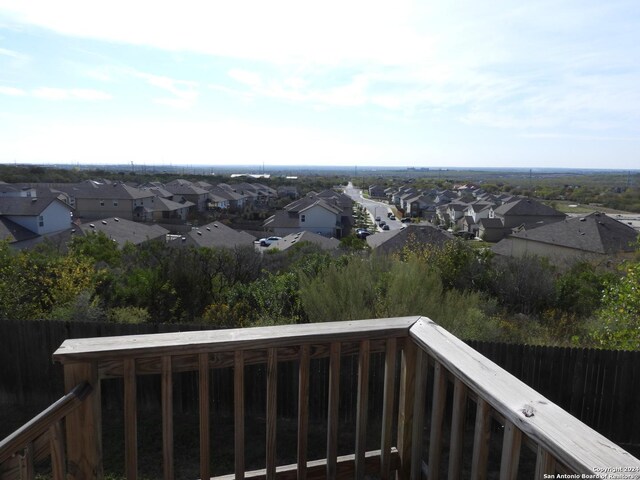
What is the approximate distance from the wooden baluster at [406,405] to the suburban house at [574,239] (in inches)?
1217

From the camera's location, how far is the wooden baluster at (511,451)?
1516 mm

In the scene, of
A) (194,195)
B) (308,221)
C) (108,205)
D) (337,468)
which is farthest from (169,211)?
(337,468)

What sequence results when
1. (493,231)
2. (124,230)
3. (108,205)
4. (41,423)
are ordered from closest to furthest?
(41,423)
(124,230)
(108,205)
(493,231)

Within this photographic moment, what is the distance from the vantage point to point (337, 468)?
7.95ft

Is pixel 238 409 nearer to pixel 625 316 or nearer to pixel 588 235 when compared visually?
pixel 625 316

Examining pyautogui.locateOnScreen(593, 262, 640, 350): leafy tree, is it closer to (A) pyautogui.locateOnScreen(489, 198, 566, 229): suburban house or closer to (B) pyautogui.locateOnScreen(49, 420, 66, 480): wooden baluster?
(B) pyautogui.locateOnScreen(49, 420, 66, 480): wooden baluster

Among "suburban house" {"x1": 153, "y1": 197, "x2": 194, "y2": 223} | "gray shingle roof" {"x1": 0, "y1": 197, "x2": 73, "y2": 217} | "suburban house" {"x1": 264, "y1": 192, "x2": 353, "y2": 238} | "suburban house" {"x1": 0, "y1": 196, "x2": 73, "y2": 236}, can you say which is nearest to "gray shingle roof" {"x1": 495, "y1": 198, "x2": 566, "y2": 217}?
"suburban house" {"x1": 264, "y1": 192, "x2": 353, "y2": 238}

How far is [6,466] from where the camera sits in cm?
175

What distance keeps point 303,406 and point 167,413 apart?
2.07ft

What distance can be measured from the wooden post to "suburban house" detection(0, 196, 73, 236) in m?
35.4

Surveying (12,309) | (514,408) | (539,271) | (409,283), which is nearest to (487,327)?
(409,283)

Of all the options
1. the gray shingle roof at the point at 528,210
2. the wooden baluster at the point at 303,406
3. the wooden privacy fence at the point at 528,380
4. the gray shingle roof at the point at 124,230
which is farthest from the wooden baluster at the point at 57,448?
the gray shingle roof at the point at 528,210

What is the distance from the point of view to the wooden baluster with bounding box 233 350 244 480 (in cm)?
207

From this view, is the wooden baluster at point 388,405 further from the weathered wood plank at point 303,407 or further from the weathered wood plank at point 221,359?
the weathered wood plank at point 303,407
